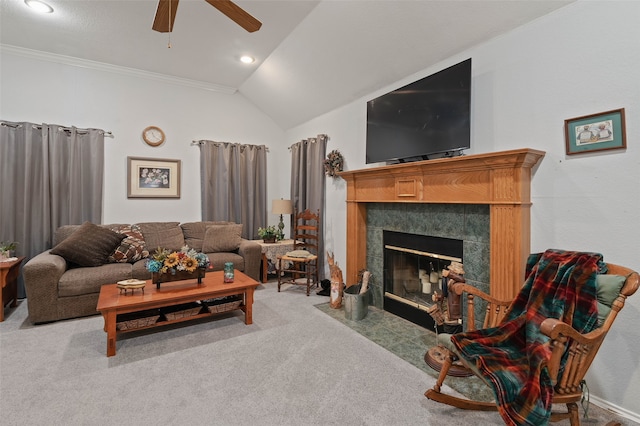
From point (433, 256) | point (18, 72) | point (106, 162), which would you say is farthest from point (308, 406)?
point (18, 72)

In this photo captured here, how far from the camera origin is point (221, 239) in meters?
4.25

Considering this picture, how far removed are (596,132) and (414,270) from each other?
186 cm

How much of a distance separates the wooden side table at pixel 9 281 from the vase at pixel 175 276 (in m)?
1.49

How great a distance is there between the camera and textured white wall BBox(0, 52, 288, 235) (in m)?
3.78

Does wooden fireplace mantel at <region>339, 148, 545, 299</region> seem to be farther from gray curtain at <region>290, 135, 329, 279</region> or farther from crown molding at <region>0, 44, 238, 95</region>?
crown molding at <region>0, 44, 238, 95</region>

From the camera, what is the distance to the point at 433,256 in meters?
2.89

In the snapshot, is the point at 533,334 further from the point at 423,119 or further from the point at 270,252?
the point at 270,252

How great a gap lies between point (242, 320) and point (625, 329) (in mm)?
2885

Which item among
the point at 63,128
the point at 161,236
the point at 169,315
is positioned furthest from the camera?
the point at 161,236

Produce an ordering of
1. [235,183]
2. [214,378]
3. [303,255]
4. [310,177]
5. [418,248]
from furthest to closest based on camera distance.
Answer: [235,183] → [310,177] → [303,255] → [418,248] → [214,378]

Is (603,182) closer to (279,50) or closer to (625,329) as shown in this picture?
(625,329)

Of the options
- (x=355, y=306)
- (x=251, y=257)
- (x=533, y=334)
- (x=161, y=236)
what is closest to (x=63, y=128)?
(x=161, y=236)

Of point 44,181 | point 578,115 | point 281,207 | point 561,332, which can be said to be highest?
point 578,115

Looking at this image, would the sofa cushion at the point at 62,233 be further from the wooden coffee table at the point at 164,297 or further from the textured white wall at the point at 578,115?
the textured white wall at the point at 578,115
